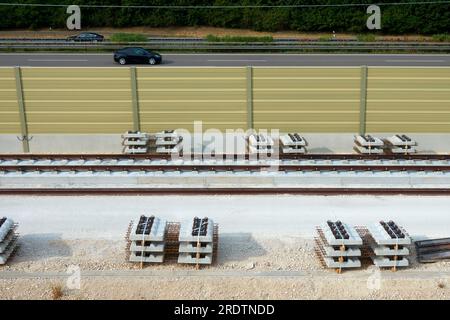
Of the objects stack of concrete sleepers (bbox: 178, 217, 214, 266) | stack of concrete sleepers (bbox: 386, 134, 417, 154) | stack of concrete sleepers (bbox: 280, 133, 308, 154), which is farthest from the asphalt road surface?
stack of concrete sleepers (bbox: 178, 217, 214, 266)


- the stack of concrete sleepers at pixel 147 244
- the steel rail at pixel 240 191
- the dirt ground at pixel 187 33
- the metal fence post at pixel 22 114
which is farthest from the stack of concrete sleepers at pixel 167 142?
the dirt ground at pixel 187 33

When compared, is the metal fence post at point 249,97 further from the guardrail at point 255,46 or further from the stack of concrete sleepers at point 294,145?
Answer: the guardrail at point 255,46

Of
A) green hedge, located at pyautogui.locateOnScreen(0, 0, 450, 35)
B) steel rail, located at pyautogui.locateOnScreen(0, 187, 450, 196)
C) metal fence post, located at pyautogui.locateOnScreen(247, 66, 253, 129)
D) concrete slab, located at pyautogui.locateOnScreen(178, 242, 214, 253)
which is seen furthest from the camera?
green hedge, located at pyautogui.locateOnScreen(0, 0, 450, 35)

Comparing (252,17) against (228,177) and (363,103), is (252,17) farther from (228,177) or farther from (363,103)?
(228,177)

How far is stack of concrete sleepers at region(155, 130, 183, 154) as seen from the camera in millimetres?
Result: 14469

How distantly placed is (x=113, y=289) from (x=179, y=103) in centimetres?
806

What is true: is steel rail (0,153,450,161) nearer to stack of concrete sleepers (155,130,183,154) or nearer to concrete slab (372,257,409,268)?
stack of concrete sleepers (155,130,183,154)

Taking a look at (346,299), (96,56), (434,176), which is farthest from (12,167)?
(96,56)

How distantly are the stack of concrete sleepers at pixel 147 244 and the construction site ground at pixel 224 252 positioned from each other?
154mm

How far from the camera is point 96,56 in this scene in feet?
111

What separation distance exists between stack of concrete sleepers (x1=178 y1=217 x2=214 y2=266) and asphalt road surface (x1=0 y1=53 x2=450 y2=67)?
22283 mm

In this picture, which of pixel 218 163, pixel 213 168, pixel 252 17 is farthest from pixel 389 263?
pixel 252 17
